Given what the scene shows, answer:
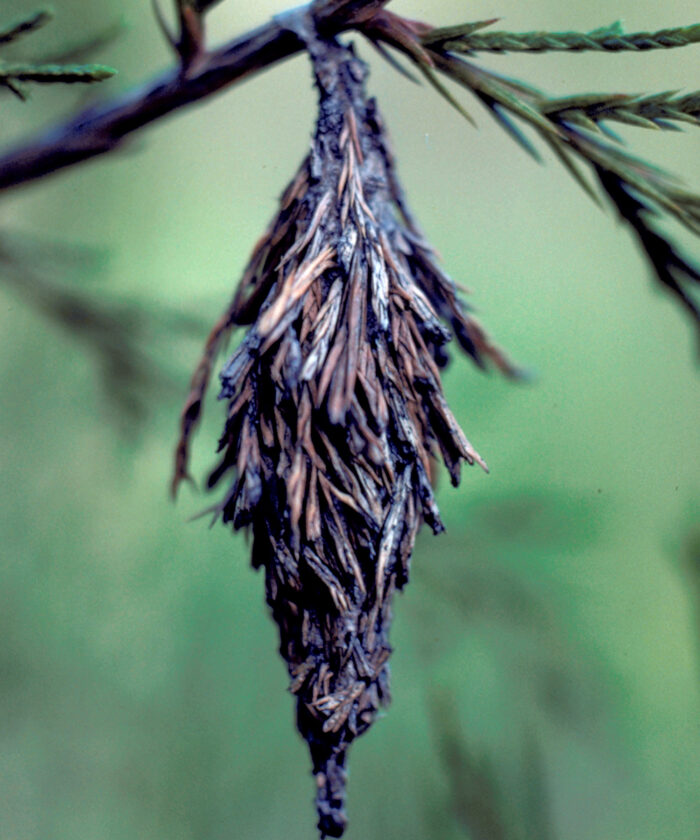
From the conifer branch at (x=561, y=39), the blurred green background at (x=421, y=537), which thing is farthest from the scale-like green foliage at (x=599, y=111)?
the blurred green background at (x=421, y=537)

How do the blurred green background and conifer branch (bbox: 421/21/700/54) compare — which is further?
the blurred green background

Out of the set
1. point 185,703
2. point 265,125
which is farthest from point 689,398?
point 185,703

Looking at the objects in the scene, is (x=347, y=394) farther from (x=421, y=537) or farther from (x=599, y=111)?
(x=421, y=537)

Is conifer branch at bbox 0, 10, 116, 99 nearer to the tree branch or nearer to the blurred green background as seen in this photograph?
the tree branch

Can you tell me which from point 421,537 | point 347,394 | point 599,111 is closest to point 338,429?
point 347,394

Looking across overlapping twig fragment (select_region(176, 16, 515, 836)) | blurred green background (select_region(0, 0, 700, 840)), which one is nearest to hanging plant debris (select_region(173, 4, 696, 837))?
overlapping twig fragment (select_region(176, 16, 515, 836))

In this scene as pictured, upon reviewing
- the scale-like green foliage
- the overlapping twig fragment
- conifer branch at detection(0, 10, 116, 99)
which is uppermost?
conifer branch at detection(0, 10, 116, 99)

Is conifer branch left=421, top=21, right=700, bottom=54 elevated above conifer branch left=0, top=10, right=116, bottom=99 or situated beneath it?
situated beneath
